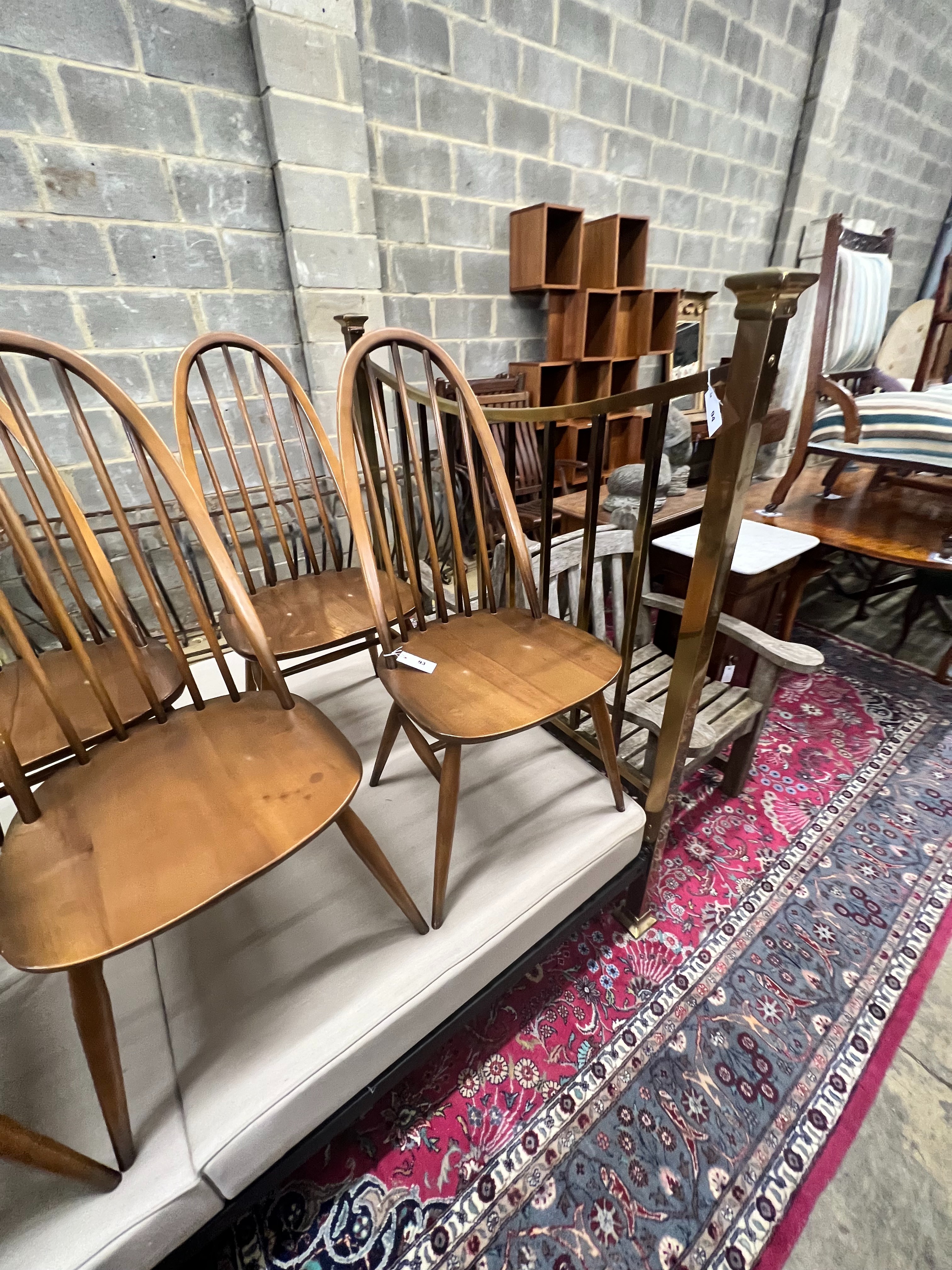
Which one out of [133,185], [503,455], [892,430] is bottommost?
[503,455]

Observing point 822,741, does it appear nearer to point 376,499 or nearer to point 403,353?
point 376,499

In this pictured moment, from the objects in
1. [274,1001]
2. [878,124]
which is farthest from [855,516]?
[878,124]

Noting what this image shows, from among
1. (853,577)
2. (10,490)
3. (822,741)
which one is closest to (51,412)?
(10,490)

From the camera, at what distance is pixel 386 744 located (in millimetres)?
1181

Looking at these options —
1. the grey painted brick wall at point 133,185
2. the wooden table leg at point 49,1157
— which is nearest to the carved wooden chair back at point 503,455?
the grey painted brick wall at point 133,185

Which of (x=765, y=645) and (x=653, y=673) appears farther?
(x=653, y=673)

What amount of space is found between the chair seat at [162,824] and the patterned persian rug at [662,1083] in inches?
26.3

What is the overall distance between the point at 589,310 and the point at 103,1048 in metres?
3.34

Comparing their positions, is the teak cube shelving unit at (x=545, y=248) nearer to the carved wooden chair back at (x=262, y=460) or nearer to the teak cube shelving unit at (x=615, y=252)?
the teak cube shelving unit at (x=615, y=252)

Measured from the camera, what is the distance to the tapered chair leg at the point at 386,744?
1158 mm

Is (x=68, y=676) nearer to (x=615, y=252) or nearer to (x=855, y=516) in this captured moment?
(x=855, y=516)

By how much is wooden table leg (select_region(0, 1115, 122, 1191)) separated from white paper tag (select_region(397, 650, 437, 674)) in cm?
71

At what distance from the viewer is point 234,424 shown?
2.15 meters

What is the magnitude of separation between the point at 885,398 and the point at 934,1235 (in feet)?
7.30
